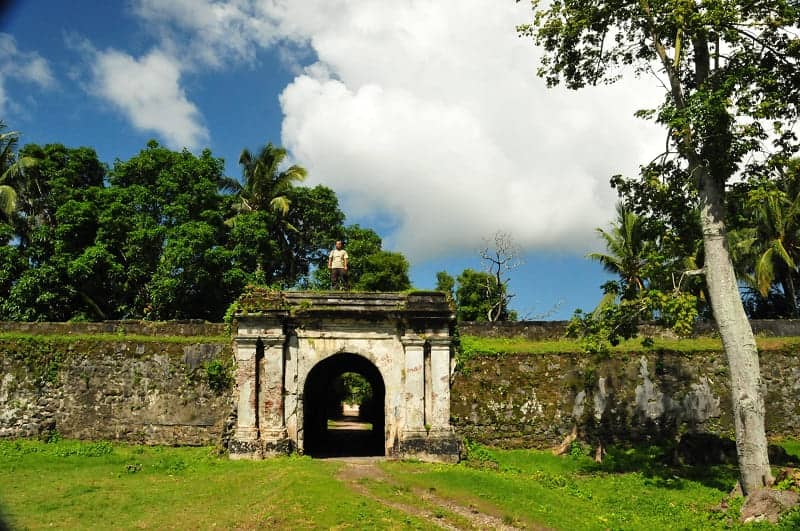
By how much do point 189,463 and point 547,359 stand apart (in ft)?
30.0

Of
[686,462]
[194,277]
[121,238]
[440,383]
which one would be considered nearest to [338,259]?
[440,383]

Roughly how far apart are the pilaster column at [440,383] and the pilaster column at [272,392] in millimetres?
3456

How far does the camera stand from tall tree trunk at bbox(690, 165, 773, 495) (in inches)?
441

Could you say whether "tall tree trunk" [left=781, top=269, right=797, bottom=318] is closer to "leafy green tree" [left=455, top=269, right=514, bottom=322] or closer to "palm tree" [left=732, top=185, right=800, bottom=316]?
"palm tree" [left=732, top=185, right=800, bottom=316]

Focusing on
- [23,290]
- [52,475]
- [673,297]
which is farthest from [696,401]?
[23,290]

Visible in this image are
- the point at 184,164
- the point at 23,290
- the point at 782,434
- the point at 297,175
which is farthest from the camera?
the point at 297,175

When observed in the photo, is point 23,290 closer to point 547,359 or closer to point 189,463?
Result: point 189,463

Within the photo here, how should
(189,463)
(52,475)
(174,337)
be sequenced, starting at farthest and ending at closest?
(174,337) → (189,463) → (52,475)

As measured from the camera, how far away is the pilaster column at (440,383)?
1463cm

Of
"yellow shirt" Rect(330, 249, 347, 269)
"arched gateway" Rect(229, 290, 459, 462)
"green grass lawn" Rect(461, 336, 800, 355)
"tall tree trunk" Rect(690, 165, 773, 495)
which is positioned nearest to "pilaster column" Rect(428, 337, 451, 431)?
"arched gateway" Rect(229, 290, 459, 462)

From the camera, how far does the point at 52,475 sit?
13086mm

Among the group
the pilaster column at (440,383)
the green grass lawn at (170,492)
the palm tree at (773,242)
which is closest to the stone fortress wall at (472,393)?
the green grass lawn at (170,492)

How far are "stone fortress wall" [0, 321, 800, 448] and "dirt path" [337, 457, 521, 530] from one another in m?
4.48

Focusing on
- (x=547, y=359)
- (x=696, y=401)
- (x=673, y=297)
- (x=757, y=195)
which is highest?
(x=757, y=195)
